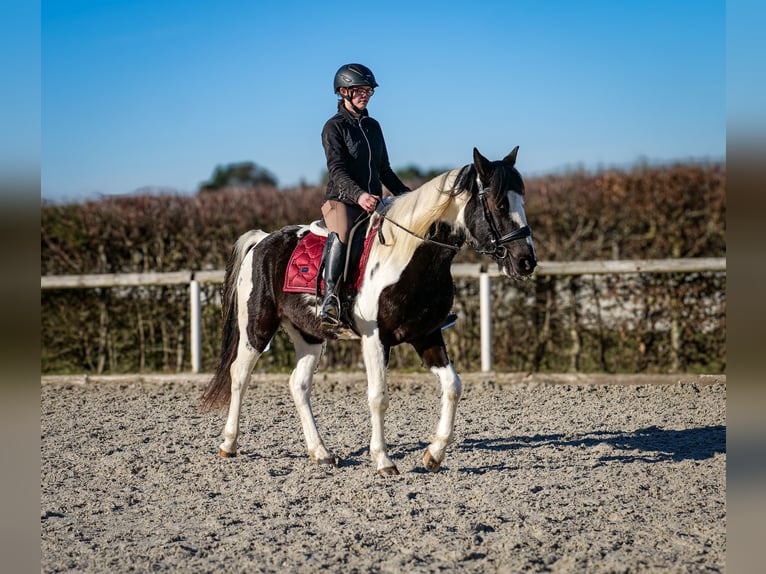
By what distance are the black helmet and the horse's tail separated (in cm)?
156

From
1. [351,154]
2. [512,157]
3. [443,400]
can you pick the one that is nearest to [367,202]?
[351,154]

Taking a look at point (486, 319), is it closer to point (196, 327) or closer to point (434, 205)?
point (196, 327)

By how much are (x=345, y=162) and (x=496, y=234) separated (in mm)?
1209

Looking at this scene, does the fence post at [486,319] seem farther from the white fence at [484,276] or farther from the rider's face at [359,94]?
the rider's face at [359,94]

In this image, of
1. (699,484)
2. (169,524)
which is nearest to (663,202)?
(699,484)

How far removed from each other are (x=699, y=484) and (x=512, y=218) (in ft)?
6.71

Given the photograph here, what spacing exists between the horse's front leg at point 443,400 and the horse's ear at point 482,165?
1.16 metres

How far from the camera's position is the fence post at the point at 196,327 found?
33.7 ft

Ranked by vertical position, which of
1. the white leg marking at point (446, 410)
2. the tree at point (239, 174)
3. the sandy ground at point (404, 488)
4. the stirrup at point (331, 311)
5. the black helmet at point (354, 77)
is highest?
the tree at point (239, 174)

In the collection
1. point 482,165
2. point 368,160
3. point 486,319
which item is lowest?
point 486,319

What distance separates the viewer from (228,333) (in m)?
6.84

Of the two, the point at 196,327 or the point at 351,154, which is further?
the point at 196,327

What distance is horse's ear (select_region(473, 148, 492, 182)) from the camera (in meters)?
5.13

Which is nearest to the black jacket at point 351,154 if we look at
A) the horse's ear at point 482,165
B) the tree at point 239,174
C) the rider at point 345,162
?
the rider at point 345,162
